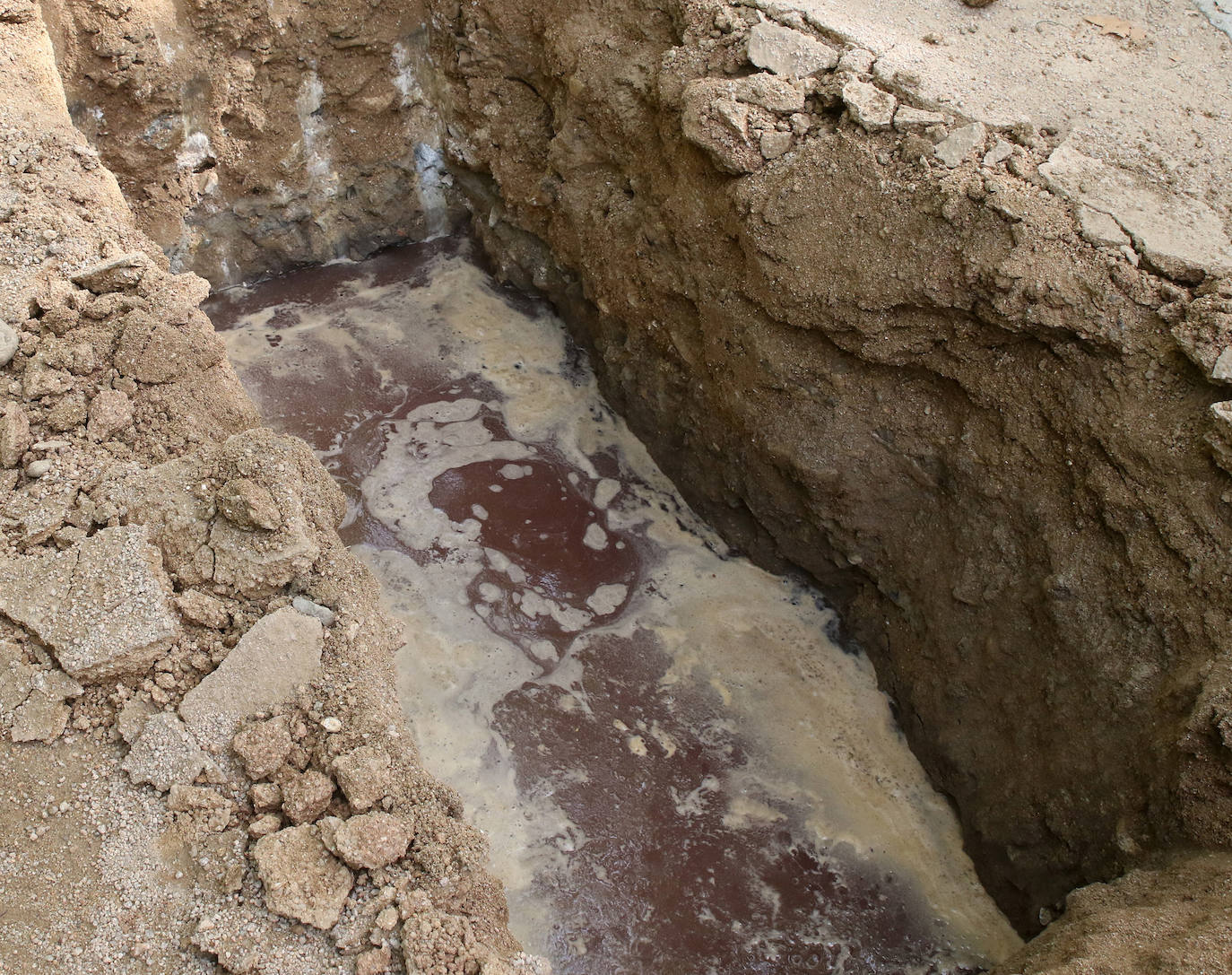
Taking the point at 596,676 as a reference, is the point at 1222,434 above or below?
above

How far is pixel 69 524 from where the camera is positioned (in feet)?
10.0

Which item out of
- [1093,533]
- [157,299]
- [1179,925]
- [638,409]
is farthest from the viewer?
[638,409]

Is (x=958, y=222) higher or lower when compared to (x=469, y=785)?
higher

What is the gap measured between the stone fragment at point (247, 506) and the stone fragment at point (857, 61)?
8.39 feet

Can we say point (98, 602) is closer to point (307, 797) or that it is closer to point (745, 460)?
point (307, 797)

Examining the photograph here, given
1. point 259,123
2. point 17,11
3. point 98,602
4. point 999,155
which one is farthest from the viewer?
point 259,123

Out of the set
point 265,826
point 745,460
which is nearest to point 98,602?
point 265,826

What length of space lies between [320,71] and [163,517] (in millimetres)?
3137

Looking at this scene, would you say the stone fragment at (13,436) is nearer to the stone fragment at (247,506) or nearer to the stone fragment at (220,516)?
the stone fragment at (220,516)

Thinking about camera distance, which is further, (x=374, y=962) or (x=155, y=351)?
(x=155, y=351)

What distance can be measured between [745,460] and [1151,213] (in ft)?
5.95

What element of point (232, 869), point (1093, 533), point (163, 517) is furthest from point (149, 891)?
point (1093, 533)

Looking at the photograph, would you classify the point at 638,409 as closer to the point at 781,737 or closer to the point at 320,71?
the point at 781,737

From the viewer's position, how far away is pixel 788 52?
3766 mm
